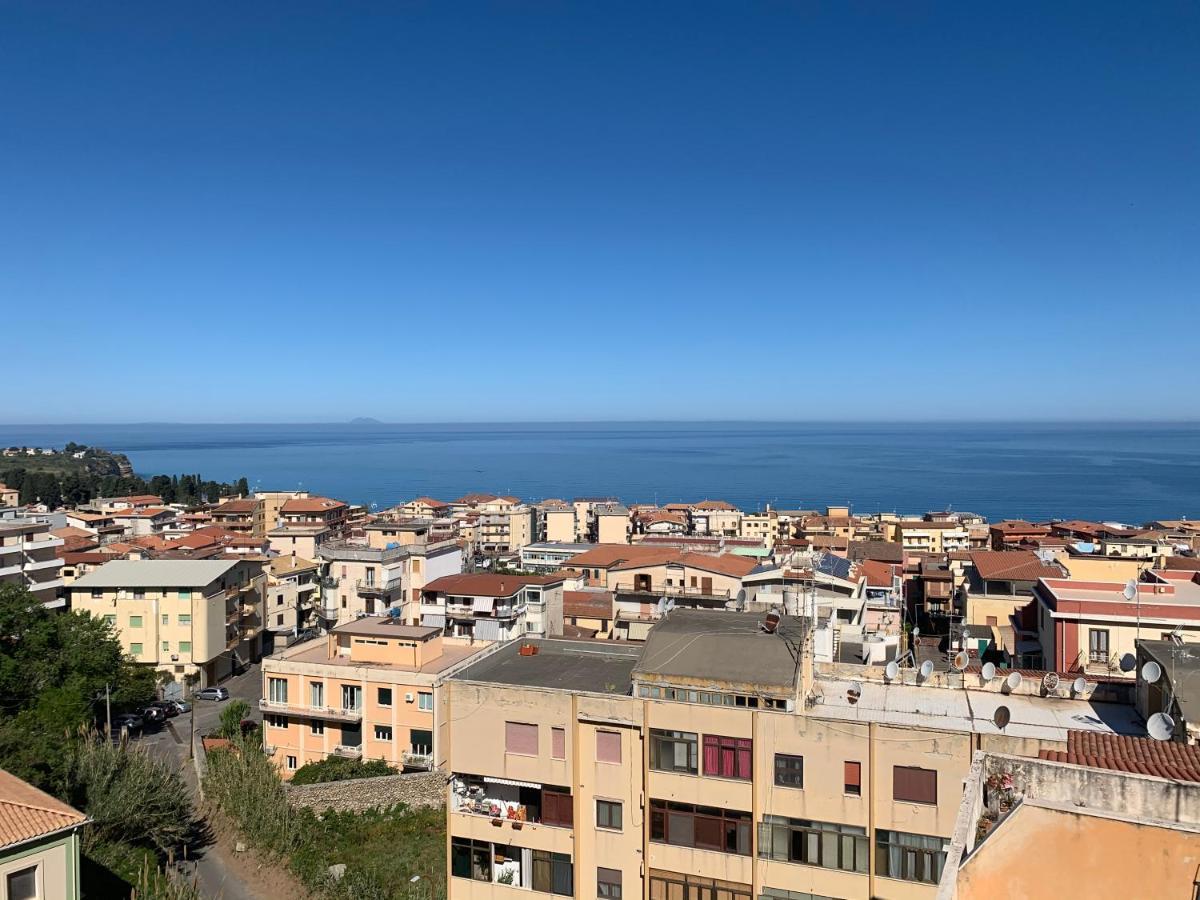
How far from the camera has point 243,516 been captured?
57.8 metres

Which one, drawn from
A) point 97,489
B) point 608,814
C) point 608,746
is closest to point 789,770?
point 608,746

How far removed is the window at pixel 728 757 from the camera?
973cm

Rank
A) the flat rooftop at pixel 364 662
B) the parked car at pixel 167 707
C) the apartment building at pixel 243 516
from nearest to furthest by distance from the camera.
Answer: the flat rooftop at pixel 364 662 → the parked car at pixel 167 707 → the apartment building at pixel 243 516

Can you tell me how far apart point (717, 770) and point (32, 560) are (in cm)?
2989

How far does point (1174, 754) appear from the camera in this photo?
743cm

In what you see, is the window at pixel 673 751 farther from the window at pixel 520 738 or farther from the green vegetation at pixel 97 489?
the green vegetation at pixel 97 489

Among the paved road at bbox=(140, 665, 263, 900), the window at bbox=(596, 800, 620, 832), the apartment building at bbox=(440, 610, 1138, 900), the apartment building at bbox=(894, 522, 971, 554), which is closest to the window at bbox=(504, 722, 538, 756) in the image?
the apartment building at bbox=(440, 610, 1138, 900)

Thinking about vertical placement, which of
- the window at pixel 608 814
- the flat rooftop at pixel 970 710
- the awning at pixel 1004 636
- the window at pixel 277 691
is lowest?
the window at pixel 277 691

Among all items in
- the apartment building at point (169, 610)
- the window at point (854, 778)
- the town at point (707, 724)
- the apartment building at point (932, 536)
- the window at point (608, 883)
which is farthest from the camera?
the apartment building at point (932, 536)

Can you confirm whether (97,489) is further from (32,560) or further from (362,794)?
(362,794)

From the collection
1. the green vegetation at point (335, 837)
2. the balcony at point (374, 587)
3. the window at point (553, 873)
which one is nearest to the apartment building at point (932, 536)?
the balcony at point (374, 587)

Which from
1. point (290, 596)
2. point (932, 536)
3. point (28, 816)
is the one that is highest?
point (28, 816)

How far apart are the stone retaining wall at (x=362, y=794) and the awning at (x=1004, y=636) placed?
50.5ft

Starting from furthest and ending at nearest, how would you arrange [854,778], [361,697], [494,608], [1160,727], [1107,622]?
[494,608] → [361,697] → [1107,622] → [854,778] → [1160,727]
